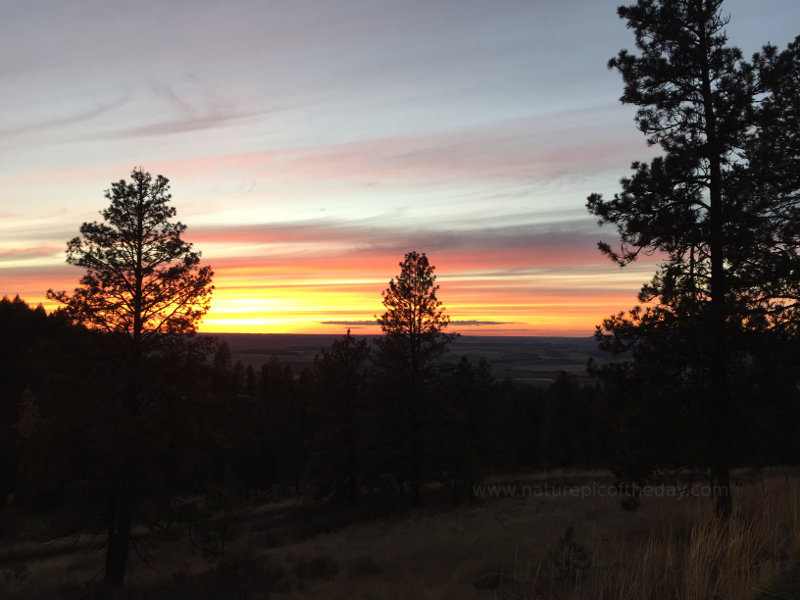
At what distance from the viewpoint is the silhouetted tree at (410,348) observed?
29.4 m

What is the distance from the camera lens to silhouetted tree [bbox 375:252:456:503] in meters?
29.4

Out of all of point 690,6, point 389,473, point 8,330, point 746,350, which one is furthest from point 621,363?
point 8,330

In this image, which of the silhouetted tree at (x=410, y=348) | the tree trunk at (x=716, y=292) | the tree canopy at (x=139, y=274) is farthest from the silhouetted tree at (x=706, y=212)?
the silhouetted tree at (x=410, y=348)

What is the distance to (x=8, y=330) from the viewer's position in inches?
2132

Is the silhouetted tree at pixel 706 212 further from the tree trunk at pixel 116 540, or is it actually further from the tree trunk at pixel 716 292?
the tree trunk at pixel 116 540

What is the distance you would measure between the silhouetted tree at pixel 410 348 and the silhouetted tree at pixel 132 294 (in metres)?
14.8

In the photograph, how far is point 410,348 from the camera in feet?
99.6

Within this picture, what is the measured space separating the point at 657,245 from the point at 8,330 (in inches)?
2462

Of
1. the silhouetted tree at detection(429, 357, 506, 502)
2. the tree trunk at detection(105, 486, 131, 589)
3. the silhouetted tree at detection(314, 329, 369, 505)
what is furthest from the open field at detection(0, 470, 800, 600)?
the silhouetted tree at detection(314, 329, 369, 505)

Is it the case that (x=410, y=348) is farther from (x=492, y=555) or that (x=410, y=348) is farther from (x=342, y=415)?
(x=492, y=555)

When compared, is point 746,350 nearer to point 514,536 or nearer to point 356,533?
point 514,536

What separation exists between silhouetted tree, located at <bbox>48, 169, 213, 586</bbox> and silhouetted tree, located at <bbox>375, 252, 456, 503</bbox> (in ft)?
48.6

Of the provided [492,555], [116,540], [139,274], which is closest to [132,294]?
[139,274]

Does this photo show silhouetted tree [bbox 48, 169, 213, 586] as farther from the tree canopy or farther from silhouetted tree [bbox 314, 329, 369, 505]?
silhouetted tree [bbox 314, 329, 369, 505]
